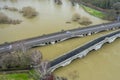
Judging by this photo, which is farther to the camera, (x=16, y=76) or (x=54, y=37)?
(x=54, y=37)

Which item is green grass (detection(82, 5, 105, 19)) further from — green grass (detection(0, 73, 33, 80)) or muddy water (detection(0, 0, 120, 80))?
green grass (detection(0, 73, 33, 80))

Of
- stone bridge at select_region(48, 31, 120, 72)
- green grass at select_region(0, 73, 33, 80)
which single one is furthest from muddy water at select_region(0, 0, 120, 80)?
green grass at select_region(0, 73, 33, 80)

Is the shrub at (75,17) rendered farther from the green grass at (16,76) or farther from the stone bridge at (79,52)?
the green grass at (16,76)

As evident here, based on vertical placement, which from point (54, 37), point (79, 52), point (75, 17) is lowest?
point (79, 52)

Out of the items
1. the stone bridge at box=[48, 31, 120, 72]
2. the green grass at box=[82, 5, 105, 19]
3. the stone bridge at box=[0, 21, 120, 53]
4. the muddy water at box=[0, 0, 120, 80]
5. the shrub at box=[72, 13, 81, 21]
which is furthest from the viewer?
the green grass at box=[82, 5, 105, 19]

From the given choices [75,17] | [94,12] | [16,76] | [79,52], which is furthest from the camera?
[94,12]

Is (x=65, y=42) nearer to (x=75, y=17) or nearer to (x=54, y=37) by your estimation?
(x=54, y=37)

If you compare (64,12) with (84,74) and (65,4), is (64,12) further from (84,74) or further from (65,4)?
(84,74)

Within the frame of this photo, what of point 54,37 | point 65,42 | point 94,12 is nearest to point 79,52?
point 65,42

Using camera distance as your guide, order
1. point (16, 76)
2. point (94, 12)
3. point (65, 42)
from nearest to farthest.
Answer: point (16, 76), point (65, 42), point (94, 12)
